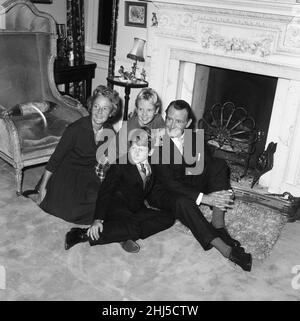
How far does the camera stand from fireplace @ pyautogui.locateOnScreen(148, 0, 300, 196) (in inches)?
137

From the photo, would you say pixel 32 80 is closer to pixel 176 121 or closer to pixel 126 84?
pixel 126 84

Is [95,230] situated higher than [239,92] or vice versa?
[239,92]

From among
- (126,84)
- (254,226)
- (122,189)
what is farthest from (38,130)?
(254,226)

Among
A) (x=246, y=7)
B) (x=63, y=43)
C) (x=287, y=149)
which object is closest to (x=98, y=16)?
(x=63, y=43)

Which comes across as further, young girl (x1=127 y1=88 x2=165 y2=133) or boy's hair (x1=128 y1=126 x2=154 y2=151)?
young girl (x1=127 y1=88 x2=165 y2=133)

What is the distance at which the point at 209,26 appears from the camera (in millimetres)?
3873

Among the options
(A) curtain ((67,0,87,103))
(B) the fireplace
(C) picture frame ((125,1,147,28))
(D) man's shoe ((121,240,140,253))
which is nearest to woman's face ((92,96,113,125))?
(D) man's shoe ((121,240,140,253))

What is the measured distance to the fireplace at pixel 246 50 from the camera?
3.49 meters

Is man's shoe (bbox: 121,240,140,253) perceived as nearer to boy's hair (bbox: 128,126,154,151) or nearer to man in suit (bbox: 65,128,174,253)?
man in suit (bbox: 65,128,174,253)

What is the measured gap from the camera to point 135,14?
4.54 meters

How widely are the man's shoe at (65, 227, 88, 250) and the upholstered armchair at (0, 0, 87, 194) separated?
1033 mm

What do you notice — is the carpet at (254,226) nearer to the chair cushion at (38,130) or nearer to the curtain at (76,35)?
the chair cushion at (38,130)

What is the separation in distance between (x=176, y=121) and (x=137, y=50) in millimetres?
1739
